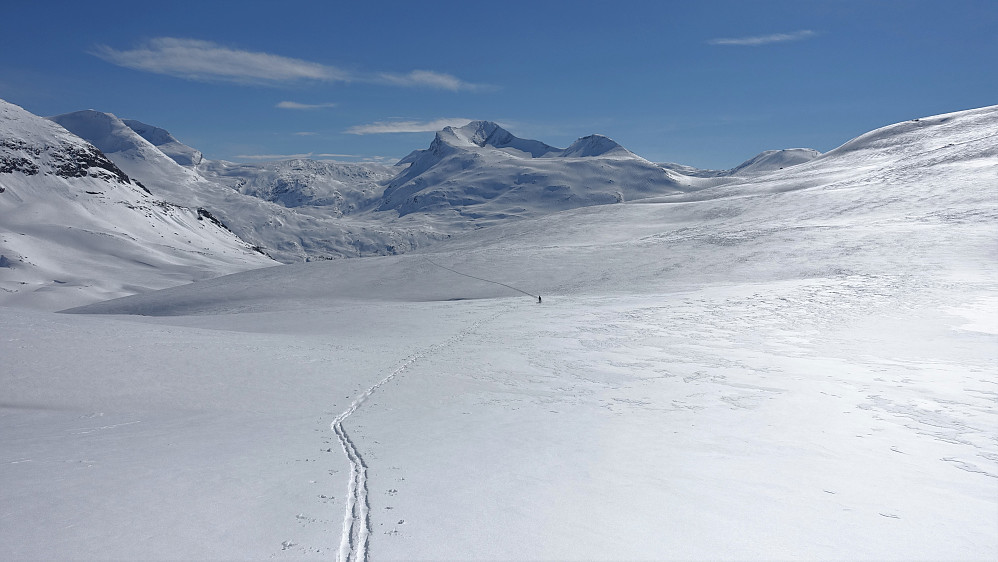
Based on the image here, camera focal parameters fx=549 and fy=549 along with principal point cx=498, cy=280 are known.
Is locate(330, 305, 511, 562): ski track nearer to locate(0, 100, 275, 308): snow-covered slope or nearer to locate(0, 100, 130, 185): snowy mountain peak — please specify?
locate(0, 100, 275, 308): snow-covered slope

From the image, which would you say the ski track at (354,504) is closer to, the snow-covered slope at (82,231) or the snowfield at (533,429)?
the snowfield at (533,429)

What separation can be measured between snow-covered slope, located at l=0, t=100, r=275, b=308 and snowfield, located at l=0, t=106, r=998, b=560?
2762 inches

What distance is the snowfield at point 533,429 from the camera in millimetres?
6070

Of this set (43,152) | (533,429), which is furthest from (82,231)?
(533,429)

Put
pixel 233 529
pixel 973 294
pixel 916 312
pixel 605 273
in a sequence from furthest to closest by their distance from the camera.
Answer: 1. pixel 605 273
2. pixel 973 294
3. pixel 916 312
4. pixel 233 529

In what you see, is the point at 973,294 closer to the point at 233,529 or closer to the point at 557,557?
the point at 557,557

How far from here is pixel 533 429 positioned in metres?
10.6

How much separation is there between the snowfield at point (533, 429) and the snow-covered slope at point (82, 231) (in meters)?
70.1

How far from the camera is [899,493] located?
24.2 feet

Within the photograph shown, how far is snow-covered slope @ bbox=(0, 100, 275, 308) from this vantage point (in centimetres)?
8169

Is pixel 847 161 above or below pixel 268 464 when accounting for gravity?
above

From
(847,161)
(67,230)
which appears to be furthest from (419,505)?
(67,230)

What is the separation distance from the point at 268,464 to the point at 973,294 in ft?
87.2

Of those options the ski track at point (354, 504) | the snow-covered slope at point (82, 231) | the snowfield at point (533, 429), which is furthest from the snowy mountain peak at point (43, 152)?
the ski track at point (354, 504)
